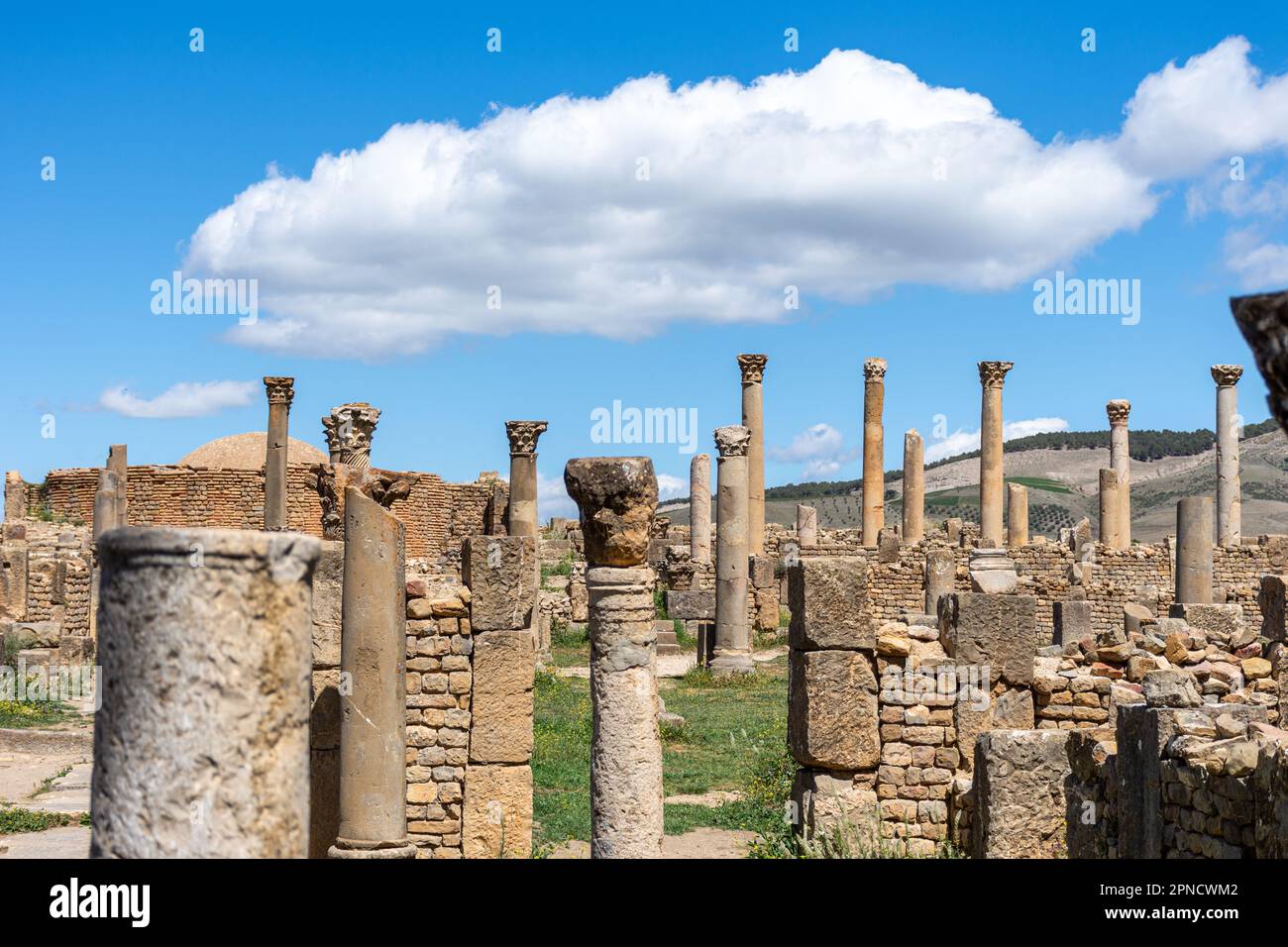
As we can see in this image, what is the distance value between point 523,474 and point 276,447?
24.0ft

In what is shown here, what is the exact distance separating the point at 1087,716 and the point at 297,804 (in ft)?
25.9

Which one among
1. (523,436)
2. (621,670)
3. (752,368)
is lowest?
(621,670)

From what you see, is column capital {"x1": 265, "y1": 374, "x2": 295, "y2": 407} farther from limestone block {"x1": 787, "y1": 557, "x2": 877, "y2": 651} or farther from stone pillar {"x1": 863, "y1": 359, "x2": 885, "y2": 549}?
limestone block {"x1": 787, "y1": 557, "x2": 877, "y2": 651}

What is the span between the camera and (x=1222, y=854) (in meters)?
6.05

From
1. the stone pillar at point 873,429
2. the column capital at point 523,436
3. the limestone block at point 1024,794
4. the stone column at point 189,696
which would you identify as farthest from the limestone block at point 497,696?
the stone pillar at point 873,429

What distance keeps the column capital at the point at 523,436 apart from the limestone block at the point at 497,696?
14325mm

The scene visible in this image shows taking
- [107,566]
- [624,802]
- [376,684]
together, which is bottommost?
[624,802]

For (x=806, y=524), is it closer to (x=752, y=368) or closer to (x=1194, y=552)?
(x=752, y=368)

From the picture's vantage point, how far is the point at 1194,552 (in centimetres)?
2155

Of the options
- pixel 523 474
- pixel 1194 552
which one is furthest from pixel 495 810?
pixel 1194 552

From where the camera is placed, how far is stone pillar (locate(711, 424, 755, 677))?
21672 mm

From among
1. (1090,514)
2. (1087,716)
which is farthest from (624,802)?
(1090,514)

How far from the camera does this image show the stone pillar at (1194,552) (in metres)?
21.5

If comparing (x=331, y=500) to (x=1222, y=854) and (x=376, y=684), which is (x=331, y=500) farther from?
(x=1222, y=854)
